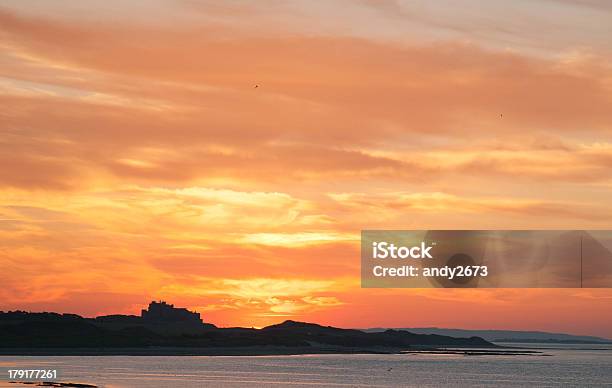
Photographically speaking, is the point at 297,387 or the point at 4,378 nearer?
the point at 4,378

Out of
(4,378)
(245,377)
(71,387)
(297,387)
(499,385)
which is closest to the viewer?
(71,387)

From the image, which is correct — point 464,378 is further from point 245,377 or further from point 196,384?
point 196,384

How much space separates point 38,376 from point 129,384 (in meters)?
20.4

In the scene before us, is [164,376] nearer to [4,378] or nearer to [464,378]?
[4,378]

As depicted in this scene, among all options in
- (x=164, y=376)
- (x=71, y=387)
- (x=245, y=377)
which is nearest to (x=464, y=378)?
(x=245, y=377)

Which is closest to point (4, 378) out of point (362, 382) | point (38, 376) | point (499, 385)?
point (38, 376)

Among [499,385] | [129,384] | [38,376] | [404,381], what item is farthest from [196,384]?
Result: [499,385]

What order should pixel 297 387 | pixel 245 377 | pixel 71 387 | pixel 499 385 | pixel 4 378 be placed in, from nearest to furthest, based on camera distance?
pixel 71 387
pixel 4 378
pixel 297 387
pixel 499 385
pixel 245 377

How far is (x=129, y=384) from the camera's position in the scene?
497 ft

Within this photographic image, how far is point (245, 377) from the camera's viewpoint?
189 meters

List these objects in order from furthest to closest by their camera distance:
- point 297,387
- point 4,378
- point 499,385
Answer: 1. point 499,385
2. point 297,387
3. point 4,378

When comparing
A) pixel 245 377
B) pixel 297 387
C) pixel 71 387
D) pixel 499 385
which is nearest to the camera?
pixel 71 387

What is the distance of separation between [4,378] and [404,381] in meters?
77.9

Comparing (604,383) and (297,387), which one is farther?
(604,383)
